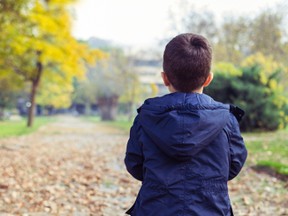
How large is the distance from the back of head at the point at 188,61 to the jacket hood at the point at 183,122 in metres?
0.06

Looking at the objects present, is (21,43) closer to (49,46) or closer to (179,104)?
(49,46)

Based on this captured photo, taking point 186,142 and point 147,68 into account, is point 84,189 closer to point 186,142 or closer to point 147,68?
point 186,142

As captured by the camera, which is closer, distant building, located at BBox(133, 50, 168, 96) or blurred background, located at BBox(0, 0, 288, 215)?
blurred background, located at BBox(0, 0, 288, 215)

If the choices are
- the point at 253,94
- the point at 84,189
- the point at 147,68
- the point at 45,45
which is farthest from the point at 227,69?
the point at 147,68

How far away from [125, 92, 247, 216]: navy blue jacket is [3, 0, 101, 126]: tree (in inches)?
445

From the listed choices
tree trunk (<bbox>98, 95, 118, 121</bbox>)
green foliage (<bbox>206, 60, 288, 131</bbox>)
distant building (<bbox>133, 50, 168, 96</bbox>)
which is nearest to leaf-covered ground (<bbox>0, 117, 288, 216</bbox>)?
green foliage (<bbox>206, 60, 288, 131</bbox>)

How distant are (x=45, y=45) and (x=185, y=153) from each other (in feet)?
51.5

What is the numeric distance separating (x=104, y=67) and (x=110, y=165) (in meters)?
33.6

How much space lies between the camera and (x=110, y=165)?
8.48 metres

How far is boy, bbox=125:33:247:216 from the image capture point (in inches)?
70.4

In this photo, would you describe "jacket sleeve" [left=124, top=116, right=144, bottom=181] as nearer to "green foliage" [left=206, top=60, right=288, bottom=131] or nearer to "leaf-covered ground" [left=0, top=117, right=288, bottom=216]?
"leaf-covered ground" [left=0, top=117, right=288, bottom=216]

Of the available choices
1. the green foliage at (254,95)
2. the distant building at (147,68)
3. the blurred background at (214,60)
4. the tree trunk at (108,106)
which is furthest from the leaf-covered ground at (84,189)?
the tree trunk at (108,106)

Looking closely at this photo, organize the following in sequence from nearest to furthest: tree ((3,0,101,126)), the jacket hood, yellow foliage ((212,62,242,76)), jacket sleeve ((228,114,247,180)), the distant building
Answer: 1. the jacket hood
2. jacket sleeve ((228,114,247,180))
3. tree ((3,0,101,126))
4. yellow foliage ((212,62,242,76))
5. the distant building

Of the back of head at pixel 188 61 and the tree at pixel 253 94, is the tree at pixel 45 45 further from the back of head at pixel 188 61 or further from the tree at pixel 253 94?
the back of head at pixel 188 61
